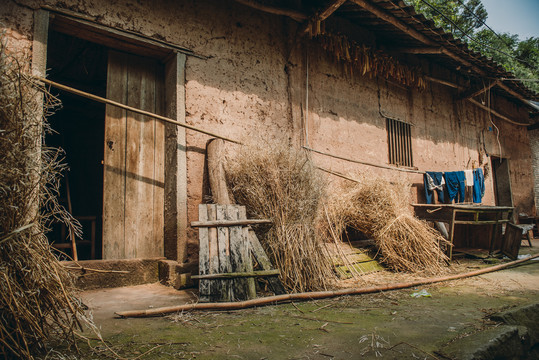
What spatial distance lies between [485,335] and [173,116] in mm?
3300

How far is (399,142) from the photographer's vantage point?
20.9ft

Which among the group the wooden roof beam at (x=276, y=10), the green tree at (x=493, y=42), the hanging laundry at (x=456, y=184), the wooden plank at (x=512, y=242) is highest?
the green tree at (x=493, y=42)

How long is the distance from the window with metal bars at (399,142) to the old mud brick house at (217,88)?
0.02 m

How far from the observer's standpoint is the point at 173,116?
3672 mm

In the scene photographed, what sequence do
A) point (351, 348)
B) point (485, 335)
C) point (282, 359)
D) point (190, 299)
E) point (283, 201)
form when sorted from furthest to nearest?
point (283, 201), point (190, 299), point (485, 335), point (351, 348), point (282, 359)

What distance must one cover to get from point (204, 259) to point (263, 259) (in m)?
0.50

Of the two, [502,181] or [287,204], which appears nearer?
→ [287,204]

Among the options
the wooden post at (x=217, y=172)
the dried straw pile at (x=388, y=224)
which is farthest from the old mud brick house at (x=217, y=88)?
the dried straw pile at (x=388, y=224)

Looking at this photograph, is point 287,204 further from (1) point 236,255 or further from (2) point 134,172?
(2) point 134,172

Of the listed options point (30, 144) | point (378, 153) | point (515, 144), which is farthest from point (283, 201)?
point (515, 144)

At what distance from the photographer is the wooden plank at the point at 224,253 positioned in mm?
2572

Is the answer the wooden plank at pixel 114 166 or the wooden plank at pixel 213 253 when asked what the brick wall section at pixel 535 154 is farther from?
the wooden plank at pixel 114 166

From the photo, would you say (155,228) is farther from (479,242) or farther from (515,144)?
(515,144)

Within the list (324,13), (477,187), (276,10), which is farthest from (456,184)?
(276,10)
